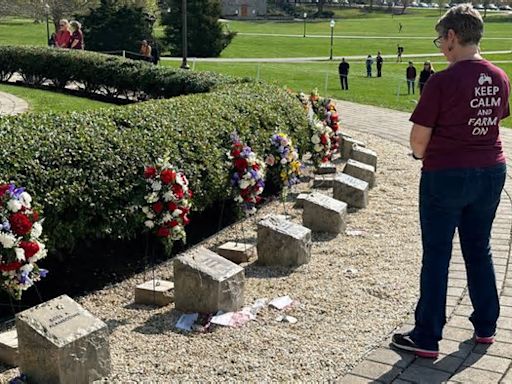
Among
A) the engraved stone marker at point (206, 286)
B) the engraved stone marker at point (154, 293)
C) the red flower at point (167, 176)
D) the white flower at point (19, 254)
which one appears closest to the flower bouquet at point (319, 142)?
the red flower at point (167, 176)

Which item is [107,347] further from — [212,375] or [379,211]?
[379,211]

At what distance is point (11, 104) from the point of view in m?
Answer: 15.1

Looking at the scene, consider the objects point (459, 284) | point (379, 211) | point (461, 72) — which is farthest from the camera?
point (379, 211)

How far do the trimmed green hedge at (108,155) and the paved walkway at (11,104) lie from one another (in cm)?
651

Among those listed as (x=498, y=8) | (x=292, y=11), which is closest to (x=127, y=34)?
(x=292, y=11)

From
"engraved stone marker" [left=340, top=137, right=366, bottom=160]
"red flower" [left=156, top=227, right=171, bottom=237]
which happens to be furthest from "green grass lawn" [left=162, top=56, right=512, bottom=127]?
"red flower" [left=156, top=227, right=171, bottom=237]

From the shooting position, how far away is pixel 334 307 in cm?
567

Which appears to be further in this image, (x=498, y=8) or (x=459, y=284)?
(x=498, y=8)

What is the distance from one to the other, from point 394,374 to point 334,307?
1211mm

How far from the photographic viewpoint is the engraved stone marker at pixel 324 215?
7766 millimetres

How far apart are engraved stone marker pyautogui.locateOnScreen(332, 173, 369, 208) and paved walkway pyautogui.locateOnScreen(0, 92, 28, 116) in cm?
743

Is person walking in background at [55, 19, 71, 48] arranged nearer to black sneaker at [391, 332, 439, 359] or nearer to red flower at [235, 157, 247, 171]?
red flower at [235, 157, 247, 171]

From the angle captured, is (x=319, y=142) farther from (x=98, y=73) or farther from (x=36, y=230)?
(x=98, y=73)

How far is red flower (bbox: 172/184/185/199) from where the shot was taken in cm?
624
